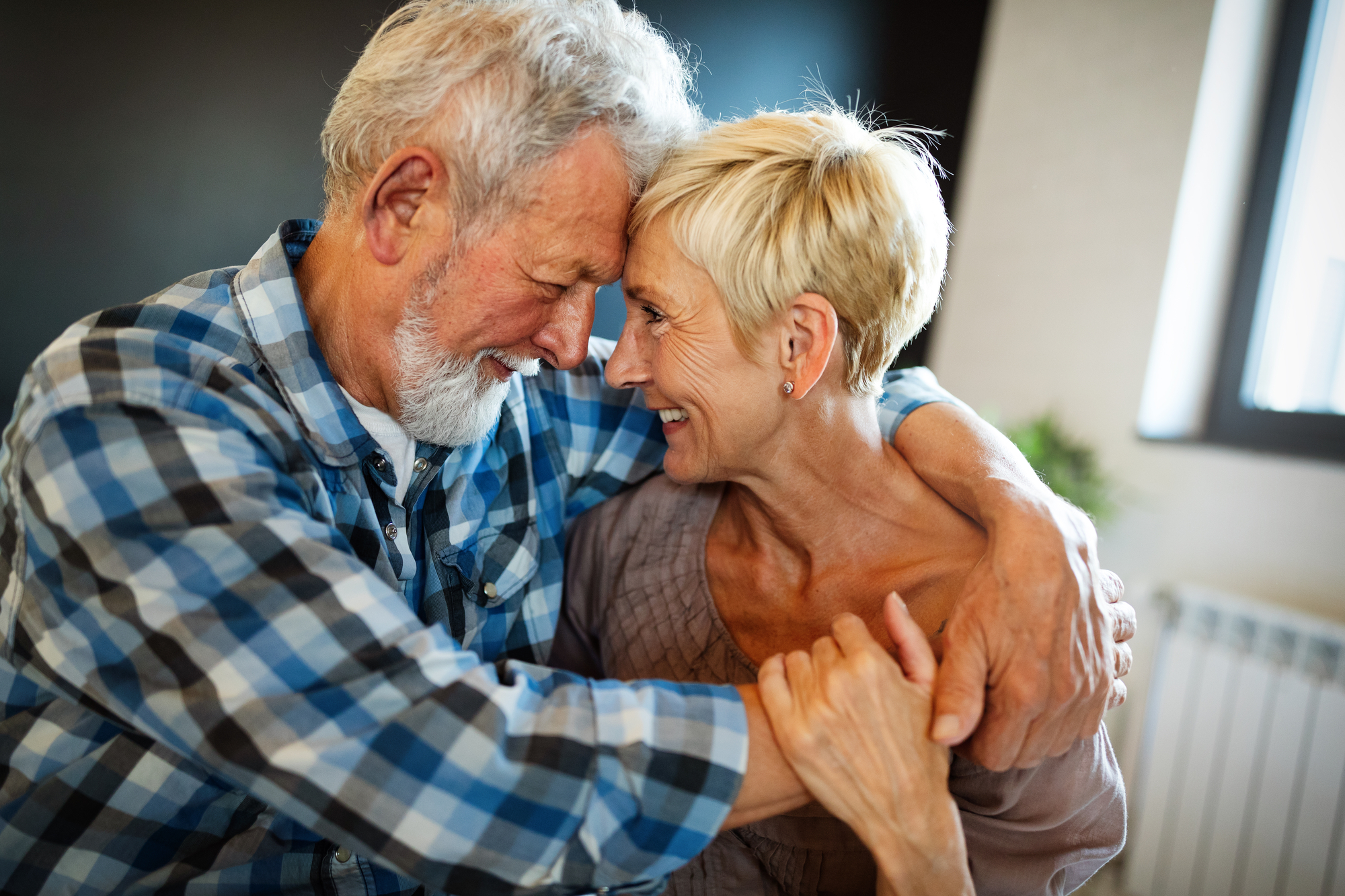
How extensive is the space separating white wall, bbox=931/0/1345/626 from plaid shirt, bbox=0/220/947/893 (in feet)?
7.49

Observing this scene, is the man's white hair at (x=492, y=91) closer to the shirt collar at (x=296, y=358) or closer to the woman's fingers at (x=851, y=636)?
the shirt collar at (x=296, y=358)

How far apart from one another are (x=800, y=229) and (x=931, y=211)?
0.23m

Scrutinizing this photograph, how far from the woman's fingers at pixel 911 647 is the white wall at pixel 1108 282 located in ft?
6.52

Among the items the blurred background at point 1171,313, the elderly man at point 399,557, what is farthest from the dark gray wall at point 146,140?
the elderly man at point 399,557

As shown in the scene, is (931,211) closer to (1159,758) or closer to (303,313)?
(303,313)

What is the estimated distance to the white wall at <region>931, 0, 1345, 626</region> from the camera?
8.15ft

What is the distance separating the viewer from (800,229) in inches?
46.6

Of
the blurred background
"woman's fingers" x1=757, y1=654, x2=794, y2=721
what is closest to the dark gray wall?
the blurred background

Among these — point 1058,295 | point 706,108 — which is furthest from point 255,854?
point 1058,295

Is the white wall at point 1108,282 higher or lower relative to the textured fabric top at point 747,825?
higher

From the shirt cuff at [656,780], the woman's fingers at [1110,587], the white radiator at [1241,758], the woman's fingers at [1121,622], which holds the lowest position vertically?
the white radiator at [1241,758]

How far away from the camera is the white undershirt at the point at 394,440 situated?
1.25 meters

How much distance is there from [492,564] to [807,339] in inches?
22.6

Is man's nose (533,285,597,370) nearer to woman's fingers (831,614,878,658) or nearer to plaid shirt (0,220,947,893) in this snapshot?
plaid shirt (0,220,947,893)
